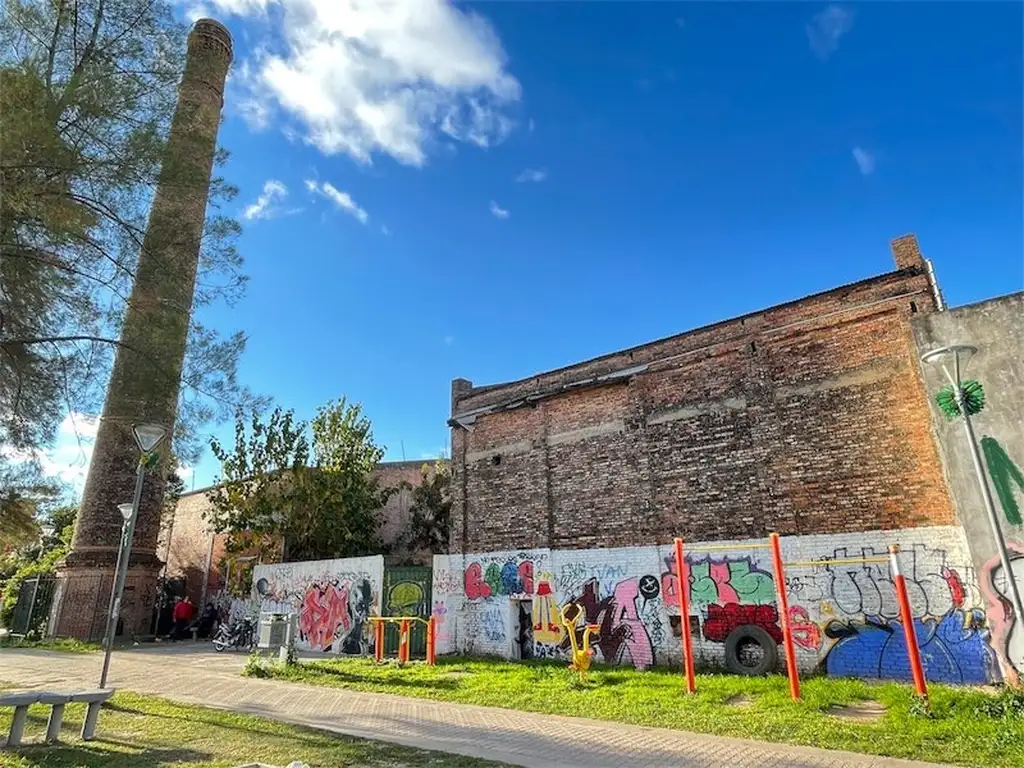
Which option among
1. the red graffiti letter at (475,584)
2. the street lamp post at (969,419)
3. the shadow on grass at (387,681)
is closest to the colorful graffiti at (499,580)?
the red graffiti letter at (475,584)

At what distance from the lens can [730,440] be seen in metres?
13.2

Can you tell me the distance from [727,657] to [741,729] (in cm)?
471

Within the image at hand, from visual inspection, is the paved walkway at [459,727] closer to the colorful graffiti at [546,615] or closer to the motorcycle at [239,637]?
the colorful graffiti at [546,615]

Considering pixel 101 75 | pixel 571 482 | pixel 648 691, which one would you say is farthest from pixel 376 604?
pixel 101 75

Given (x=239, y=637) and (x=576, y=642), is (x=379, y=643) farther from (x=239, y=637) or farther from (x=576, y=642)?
(x=239, y=637)

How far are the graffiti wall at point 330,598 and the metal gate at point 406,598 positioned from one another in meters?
0.26

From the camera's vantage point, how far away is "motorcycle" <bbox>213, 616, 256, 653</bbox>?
60.7 ft

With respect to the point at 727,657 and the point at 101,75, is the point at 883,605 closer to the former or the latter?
the point at 727,657

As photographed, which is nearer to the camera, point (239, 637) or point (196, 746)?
point (196, 746)

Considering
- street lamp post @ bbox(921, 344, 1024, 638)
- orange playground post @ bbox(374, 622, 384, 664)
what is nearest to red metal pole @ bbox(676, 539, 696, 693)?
street lamp post @ bbox(921, 344, 1024, 638)

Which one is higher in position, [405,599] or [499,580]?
[499,580]

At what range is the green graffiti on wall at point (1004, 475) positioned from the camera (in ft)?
31.3

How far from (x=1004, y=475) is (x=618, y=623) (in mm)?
7645

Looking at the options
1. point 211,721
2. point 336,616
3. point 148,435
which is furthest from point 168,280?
point 336,616
